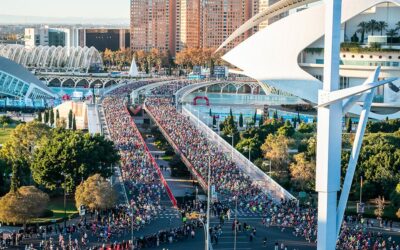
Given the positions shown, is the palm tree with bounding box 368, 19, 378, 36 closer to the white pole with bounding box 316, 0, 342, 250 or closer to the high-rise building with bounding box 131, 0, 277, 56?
the white pole with bounding box 316, 0, 342, 250

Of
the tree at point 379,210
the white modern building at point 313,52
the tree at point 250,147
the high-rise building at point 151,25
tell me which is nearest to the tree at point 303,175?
the tree at point 379,210

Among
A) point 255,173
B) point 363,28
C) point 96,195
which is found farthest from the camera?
point 363,28

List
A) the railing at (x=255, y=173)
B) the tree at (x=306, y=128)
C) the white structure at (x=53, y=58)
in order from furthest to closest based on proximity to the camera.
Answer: the white structure at (x=53, y=58) → the tree at (x=306, y=128) → the railing at (x=255, y=173)

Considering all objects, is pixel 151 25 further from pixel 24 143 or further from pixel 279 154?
pixel 279 154

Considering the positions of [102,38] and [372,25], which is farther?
[102,38]

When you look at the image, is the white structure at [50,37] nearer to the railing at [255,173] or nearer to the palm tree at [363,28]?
the palm tree at [363,28]

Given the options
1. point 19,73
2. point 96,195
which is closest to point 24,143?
point 96,195

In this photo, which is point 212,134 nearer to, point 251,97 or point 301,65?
point 301,65

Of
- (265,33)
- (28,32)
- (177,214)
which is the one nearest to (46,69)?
(28,32)
